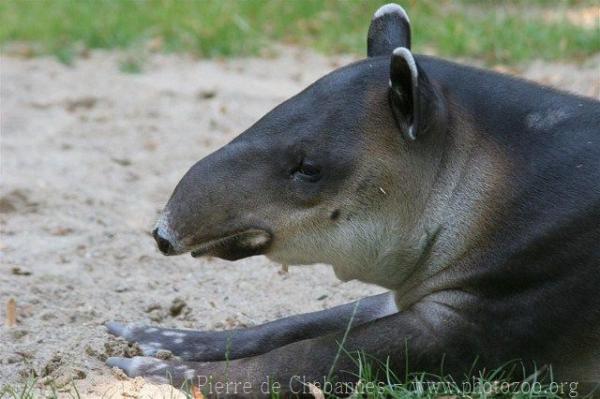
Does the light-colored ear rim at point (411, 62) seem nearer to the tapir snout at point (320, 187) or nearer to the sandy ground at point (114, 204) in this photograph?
the tapir snout at point (320, 187)

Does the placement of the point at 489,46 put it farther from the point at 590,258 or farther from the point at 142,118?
the point at 590,258

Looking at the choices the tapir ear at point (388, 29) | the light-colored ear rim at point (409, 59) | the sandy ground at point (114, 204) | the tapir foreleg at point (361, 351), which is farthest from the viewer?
the sandy ground at point (114, 204)

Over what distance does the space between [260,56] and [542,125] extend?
7.44 meters

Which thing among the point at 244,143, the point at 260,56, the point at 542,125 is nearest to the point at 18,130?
the point at 260,56

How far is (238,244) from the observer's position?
4.66 meters

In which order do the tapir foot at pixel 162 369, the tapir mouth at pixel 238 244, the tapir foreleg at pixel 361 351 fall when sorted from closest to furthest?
the tapir foreleg at pixel 361 351 < the tapir mouth at pixel 238 244 < the tapir foot at pixel 162 369

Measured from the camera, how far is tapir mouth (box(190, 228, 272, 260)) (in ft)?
15.2

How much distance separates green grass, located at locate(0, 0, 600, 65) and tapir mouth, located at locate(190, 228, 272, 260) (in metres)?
6.65

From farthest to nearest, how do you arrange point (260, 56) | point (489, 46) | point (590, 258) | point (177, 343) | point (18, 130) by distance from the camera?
point (260, 56), point (489, 46), point (18, 130), point (177, 343), point (590, 258)

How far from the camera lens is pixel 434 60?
496 cm

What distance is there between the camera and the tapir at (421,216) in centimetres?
446

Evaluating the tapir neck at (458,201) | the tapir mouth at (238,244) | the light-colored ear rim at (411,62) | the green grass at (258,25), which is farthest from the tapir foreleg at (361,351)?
the green grass at (258,25)

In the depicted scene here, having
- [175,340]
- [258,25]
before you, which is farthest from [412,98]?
[258,25]

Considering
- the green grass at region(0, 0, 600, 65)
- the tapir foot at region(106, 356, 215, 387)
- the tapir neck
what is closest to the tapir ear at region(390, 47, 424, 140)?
the tapir neck
